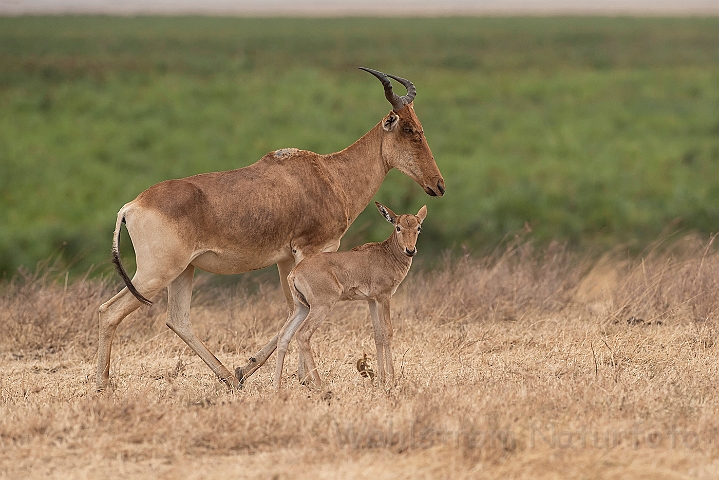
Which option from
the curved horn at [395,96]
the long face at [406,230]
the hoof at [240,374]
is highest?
the curved horn at [395,96]

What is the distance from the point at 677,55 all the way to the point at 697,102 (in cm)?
2001

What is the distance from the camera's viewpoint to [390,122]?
27.7ft

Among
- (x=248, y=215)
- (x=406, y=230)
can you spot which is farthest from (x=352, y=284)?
(x=248, y=215)

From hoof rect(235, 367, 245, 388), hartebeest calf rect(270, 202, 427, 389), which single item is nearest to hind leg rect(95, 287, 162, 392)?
hoof rect(235, 367, 245, 388)

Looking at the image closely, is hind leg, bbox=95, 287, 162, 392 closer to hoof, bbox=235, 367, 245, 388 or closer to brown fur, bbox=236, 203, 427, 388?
hoof, bbox=235, 367, 245, 388

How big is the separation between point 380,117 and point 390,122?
81.2ft

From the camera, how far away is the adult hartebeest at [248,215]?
7.37 metres

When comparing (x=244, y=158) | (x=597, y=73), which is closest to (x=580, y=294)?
(x=244, y=158)

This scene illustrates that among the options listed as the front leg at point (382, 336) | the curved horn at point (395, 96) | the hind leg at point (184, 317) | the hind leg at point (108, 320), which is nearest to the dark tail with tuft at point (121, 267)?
the hind leg at point (108, 320)

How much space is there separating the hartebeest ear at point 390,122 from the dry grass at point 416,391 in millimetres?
1992

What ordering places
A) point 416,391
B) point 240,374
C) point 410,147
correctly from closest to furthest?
1. point 416,391
2. point 240,374
3. point 410,147

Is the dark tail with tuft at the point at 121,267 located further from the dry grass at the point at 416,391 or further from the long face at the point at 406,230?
the long face at the point at 406,230

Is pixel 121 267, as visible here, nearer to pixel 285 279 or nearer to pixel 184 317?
pixel 184 317

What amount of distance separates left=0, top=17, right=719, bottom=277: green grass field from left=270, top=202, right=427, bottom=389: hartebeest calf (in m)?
7.18
